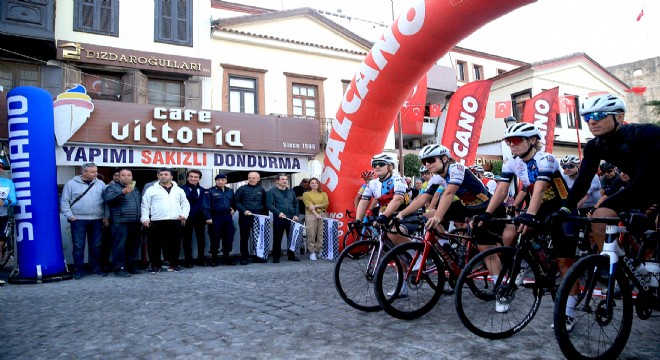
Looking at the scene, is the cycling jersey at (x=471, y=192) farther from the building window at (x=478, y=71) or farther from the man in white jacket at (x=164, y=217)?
the building window at (x=478, y=71)

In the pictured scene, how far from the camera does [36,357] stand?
3.21 metres

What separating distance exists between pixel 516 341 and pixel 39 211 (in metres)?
7.42

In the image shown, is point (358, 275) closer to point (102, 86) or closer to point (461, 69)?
point (102, 86)

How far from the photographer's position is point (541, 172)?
393 cm

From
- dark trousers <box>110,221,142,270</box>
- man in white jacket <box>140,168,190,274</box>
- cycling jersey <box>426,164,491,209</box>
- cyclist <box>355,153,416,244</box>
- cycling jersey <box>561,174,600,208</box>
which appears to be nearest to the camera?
cycling jersey <box>426,164,491,209</box>

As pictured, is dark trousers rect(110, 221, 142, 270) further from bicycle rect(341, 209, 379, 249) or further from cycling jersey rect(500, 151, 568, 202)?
cycling jersey rect(500, 151, 568, 202)

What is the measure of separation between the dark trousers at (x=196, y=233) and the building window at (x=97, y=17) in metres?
9.03

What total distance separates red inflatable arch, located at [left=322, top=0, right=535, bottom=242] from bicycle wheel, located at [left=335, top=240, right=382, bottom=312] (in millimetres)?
5174

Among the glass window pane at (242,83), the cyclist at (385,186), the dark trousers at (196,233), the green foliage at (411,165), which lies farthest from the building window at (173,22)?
the cyclist at (385,186)

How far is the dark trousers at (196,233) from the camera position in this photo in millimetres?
8820

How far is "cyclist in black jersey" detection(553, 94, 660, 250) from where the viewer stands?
3.16m

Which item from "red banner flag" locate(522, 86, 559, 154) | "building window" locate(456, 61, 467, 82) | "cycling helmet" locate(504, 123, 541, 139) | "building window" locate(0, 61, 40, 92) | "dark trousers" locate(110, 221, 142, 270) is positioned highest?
"building window" locate(456, 61, 467, 82)

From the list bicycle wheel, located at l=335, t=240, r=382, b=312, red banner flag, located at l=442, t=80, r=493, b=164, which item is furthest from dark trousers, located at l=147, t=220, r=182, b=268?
red banner flag, located at l=442, t=80, r=493, b=164

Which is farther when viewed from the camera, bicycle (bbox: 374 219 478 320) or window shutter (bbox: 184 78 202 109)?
window shutter (bbox: 184 78 202 109)
